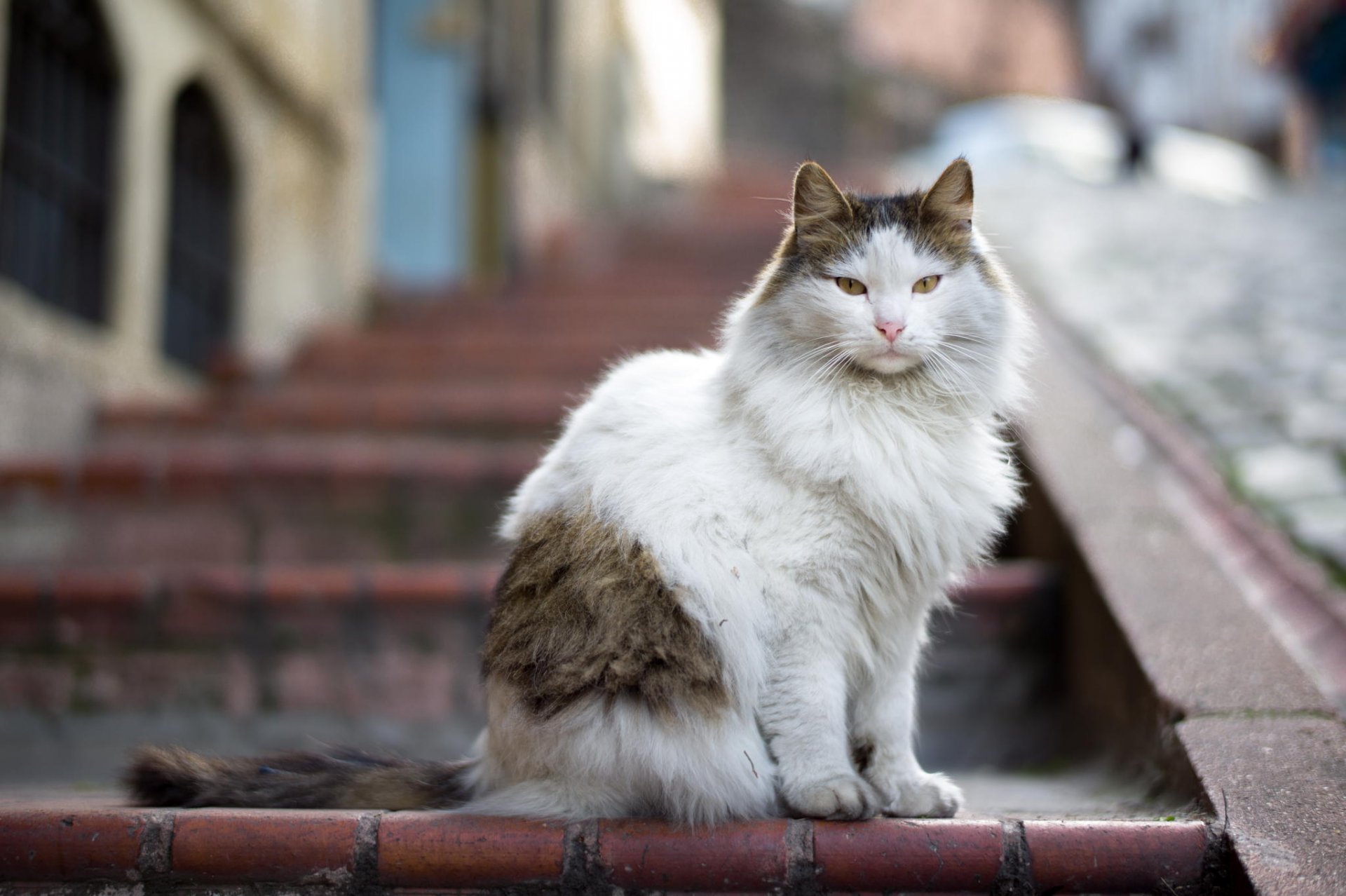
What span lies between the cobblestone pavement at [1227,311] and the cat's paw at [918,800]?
52.8 inches

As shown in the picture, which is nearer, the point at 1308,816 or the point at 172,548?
the point at 1308,816

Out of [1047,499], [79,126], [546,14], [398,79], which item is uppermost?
[546,14]

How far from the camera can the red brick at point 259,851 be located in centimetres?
139

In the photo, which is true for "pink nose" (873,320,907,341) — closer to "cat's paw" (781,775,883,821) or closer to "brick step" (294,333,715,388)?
"cat's paw" (781,775,883,821)

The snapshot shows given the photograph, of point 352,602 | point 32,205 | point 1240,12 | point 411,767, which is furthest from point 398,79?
point 1240,12

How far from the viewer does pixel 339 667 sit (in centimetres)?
232

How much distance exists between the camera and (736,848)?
136cm

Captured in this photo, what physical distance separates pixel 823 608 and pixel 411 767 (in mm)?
729

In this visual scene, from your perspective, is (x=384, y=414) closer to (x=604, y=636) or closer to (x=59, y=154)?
(x=59, y=154)

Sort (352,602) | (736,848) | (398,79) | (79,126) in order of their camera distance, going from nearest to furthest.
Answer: (736,848), (352,602), (79,126), (398,79)

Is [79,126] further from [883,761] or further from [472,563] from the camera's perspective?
[883,761]

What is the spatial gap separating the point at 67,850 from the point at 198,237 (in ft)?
12.7

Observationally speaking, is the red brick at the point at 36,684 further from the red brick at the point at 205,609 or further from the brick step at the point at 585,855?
the brick step at the point at 585,855

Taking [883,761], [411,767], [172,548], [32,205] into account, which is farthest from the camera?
[32,205]
